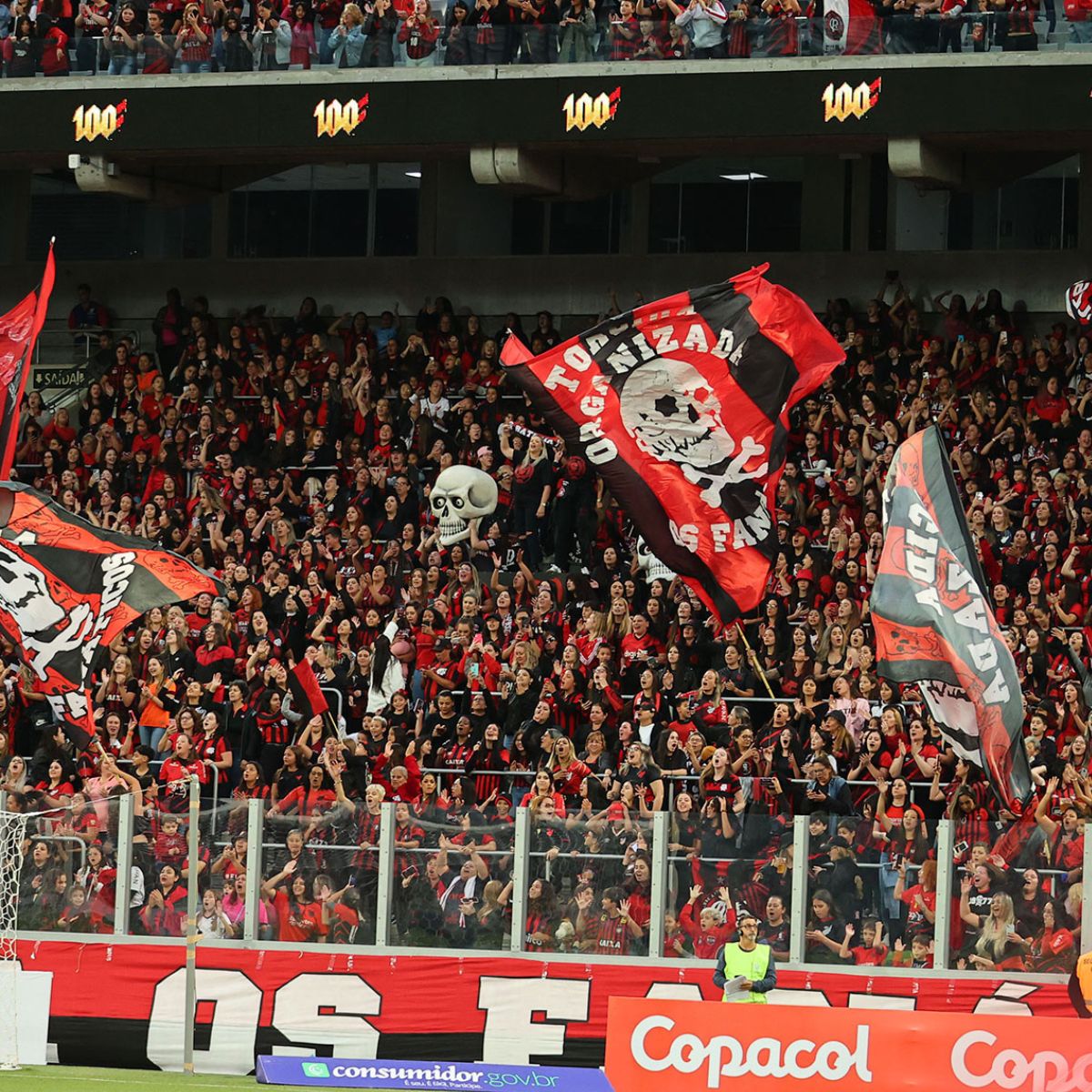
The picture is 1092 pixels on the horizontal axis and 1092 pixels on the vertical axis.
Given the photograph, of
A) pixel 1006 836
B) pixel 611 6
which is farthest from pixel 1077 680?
pixel 611 6

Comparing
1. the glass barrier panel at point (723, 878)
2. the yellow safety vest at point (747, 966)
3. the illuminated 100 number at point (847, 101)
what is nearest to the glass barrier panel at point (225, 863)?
the glass barrier panel at point (723, 878)

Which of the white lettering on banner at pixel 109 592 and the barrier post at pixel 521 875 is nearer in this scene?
the white lettering on banner at pixel 109 592

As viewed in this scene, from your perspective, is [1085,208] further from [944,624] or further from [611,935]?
[611,935]

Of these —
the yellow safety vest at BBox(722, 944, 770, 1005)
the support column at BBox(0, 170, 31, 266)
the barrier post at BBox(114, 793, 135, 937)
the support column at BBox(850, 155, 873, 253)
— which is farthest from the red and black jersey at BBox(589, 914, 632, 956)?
the support column at BBox(0, 170, 31, 266)

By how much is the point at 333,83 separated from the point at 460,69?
162 centimetres

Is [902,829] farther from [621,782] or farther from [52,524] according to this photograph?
[52,524]

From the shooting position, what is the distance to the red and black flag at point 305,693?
24.9m

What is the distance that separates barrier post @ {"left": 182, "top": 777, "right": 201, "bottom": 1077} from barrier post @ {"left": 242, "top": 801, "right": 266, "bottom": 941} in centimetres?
75

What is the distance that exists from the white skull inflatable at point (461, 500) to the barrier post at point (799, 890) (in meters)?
8.68

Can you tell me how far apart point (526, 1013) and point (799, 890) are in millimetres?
2565

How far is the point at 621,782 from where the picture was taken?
21812 millimetres

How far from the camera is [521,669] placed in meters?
24.3

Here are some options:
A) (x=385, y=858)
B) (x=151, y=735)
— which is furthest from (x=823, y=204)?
(x=385, y=858)

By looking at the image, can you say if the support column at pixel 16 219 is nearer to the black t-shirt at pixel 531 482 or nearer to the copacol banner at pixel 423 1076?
the black t-shirt at pixel 531 482
